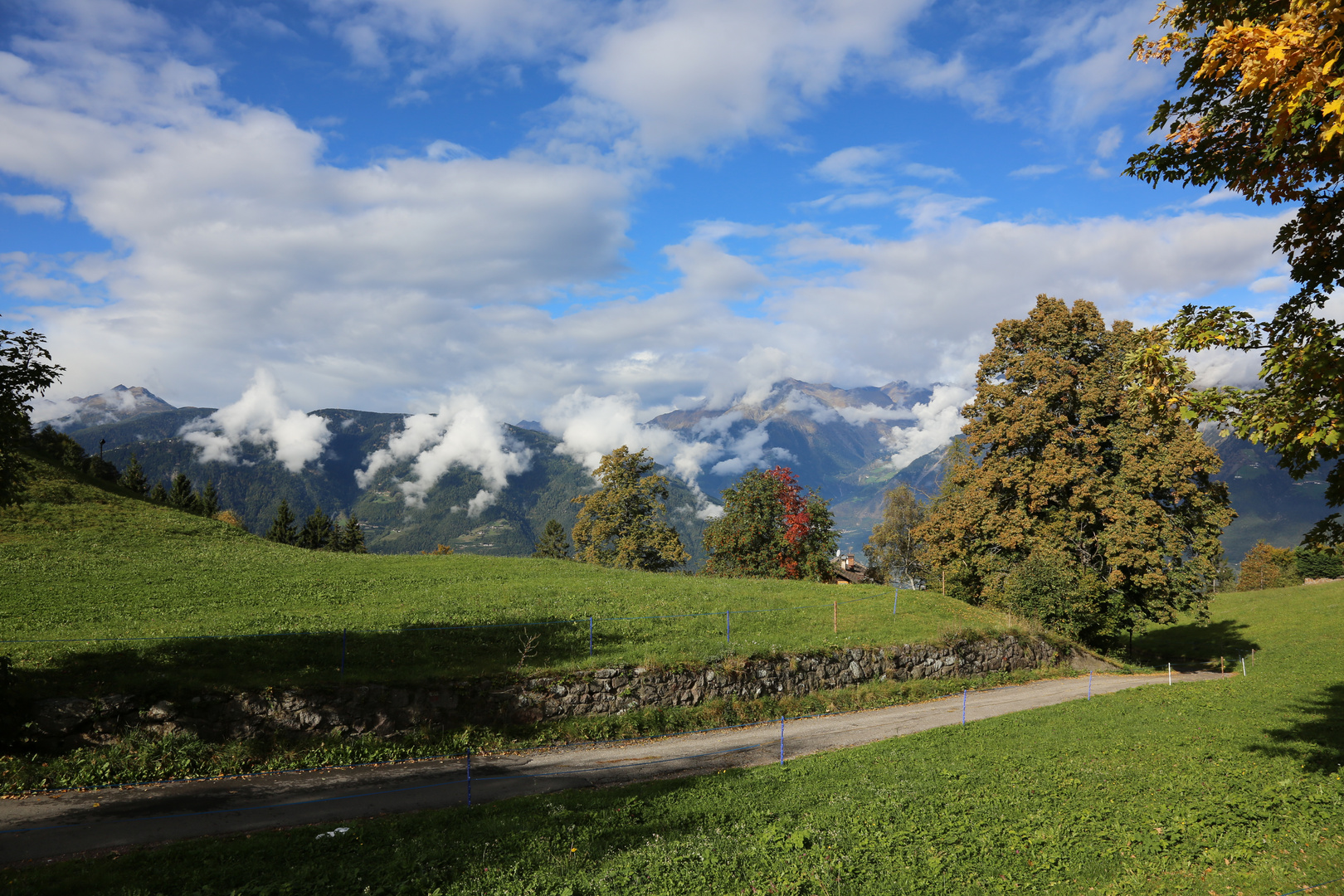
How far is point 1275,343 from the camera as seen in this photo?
25.1 ft

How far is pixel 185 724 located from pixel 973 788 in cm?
1701

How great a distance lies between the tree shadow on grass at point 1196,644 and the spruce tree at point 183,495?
104 meters

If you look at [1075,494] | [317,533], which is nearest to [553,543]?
[317,533]

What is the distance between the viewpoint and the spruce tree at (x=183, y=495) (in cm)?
8381

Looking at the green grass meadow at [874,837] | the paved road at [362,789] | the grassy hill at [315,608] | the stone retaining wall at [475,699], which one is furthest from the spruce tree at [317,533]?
the green grass meadow at [874,837]

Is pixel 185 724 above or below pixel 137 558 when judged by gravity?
below

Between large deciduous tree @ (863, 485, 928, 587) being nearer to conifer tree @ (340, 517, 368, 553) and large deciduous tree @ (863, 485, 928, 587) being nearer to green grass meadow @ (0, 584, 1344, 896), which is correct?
green grass meadow @ (0, 584, 1344, 896)

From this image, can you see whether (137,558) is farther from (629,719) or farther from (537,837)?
(537,837)

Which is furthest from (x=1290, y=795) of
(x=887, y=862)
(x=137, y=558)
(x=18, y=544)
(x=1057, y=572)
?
(x=18, y=544)

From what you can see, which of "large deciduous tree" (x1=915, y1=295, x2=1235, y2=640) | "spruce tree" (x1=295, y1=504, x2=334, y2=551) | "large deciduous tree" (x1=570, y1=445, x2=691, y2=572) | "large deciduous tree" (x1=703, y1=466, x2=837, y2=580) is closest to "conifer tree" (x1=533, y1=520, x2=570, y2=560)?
"spruce tree" (x1=295, y1=504, x2=334, y2=551)

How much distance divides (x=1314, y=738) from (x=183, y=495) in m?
111

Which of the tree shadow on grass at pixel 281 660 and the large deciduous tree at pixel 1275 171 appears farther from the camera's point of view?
the tree shadow on grass at pixel 281 660

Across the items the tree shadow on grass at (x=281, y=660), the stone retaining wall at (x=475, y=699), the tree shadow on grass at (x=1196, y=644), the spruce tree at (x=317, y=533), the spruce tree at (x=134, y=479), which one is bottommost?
the tree shadow on grass at (x=1196, y=644)

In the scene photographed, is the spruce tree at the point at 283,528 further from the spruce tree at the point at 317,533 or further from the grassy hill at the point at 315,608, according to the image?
the grassy hill at the point at 315,608
